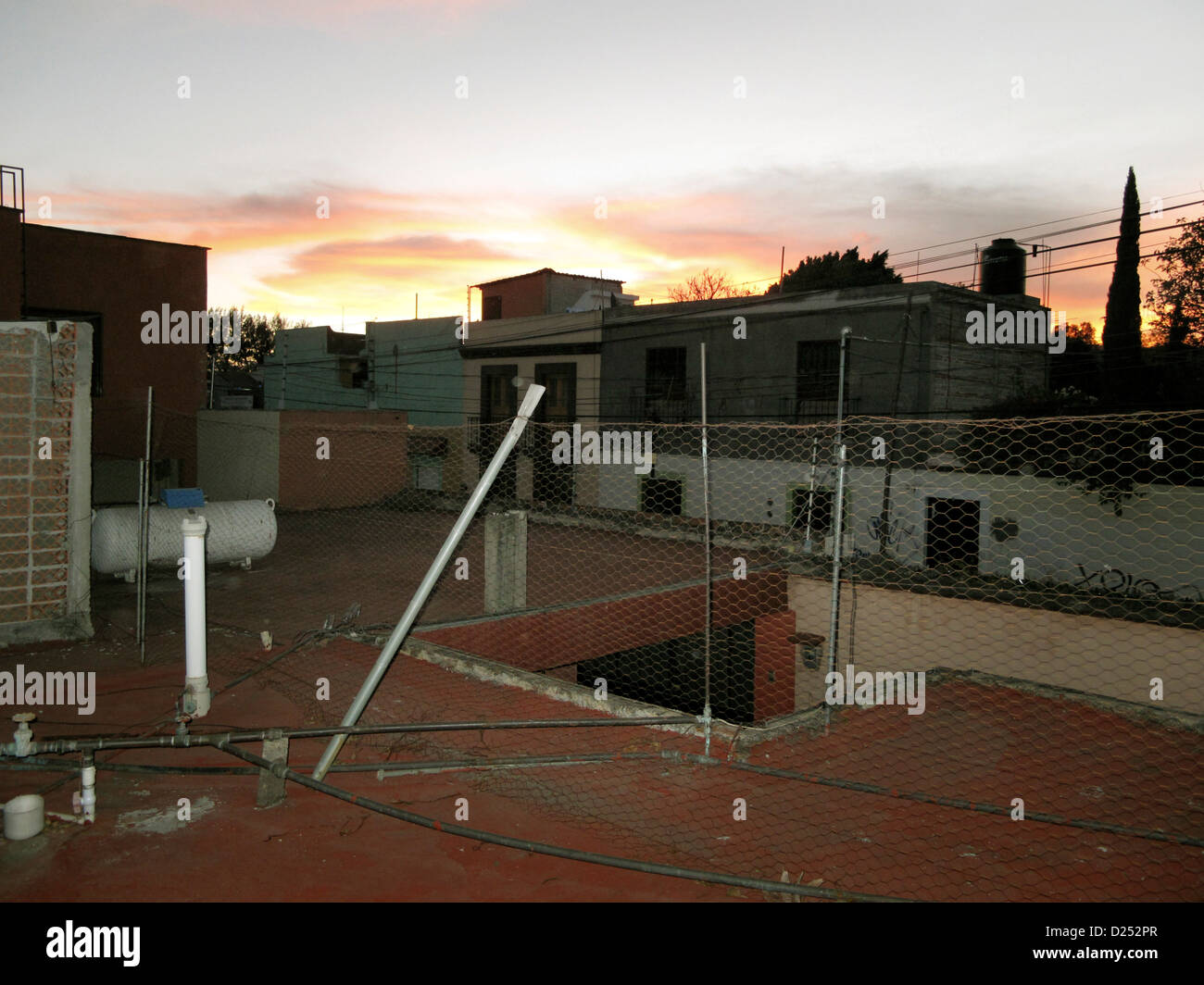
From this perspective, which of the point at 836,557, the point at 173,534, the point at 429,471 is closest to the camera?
the point at 836,557

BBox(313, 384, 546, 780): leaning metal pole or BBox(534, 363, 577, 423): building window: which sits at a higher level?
BBox(534, 363, 577, 423): building window

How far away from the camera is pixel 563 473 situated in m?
26.7

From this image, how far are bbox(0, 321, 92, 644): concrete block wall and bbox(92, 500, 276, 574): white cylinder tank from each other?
1.84 meters

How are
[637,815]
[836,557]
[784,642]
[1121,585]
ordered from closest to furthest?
[637,815], [836,557], [784,642], [1121,585]

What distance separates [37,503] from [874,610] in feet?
36.6

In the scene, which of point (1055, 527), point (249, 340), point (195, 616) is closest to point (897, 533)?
point (1055, 527)

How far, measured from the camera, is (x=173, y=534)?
11.4 m

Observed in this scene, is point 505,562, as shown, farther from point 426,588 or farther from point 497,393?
point 497,393

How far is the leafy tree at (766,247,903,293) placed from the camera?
3238 centimetres

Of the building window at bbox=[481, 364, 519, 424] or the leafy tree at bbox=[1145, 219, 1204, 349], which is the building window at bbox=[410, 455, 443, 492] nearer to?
the building window at bbox=[481, 364, 519, 424]

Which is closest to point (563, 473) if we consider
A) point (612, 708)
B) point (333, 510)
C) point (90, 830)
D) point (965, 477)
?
point (333, 510)

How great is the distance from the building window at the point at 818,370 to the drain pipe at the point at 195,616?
18.2 m

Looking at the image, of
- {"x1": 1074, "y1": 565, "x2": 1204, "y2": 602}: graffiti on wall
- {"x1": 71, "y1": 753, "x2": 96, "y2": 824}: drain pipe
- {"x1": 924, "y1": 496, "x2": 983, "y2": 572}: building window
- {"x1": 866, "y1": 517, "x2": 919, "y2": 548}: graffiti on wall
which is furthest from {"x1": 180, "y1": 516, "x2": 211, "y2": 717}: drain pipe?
{"x1": 924, "y1": 496, "x2": 983, "y2": 572}: building window

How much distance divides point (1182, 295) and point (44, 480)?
31.6 m
